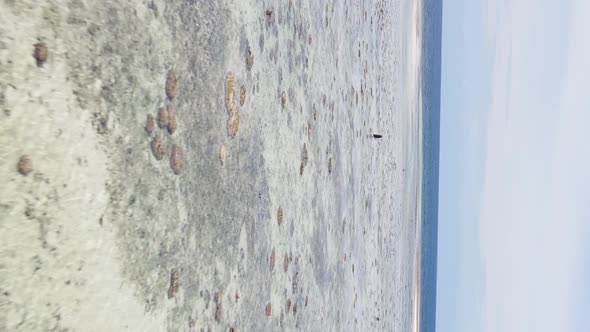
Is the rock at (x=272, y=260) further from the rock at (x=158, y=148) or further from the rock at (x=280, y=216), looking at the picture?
the rock at (x=158, y=148)

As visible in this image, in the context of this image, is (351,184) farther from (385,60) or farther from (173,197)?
(173,197)

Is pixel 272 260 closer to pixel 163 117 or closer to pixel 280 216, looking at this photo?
pixel 280 216

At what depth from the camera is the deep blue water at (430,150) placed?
8094mm

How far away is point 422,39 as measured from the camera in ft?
24.6

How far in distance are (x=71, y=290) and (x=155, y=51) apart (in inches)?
20.5

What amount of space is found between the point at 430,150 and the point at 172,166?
26.1 feet

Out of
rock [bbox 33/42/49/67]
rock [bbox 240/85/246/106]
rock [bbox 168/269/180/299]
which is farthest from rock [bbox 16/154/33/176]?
rock [bbox 240/85/246/106]

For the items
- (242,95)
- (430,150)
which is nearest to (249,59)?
(242,95)

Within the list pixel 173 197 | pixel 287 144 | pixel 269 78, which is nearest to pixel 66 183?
pixel 173 197

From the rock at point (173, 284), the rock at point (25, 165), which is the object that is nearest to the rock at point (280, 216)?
the rock at point (173, 284)

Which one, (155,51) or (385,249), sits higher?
(155,51)

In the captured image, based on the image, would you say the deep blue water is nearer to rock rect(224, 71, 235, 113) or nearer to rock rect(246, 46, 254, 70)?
rock rect(246, 46, 254, 70)

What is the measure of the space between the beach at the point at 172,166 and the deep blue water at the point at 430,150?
5.48 m

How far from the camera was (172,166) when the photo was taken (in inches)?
49.7
